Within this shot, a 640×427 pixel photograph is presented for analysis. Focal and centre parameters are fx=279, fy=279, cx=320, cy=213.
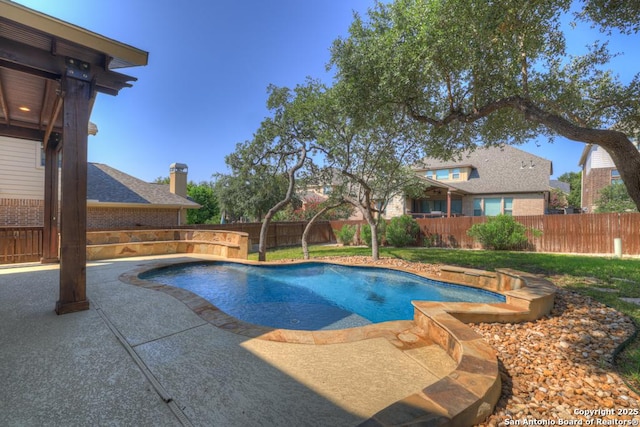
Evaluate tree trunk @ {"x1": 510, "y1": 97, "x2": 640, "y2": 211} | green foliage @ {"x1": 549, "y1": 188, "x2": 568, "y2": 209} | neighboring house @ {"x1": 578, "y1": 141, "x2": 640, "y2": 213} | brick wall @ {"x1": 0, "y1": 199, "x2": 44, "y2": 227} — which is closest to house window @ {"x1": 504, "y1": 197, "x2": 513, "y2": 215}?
neighboring house @ {"x1": 578, "y1": 141, "x2": 640, "y2": 213}

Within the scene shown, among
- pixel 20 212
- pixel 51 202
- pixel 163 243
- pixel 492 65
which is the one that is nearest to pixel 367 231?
pixel 163 243

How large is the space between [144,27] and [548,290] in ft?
42.6

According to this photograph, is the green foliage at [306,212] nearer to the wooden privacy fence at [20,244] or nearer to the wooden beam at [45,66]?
the wooden privacy fence at [20,244]

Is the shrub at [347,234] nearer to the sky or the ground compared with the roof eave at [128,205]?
nearer to the ground

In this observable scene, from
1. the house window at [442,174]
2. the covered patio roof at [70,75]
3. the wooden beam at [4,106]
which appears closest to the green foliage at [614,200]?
the house window at [442,174]

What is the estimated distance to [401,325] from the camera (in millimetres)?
4215

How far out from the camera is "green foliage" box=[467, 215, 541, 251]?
13.7 metres

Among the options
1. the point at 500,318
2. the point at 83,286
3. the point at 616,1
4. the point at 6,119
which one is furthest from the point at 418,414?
the point at 6,119

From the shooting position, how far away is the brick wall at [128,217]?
13845mm

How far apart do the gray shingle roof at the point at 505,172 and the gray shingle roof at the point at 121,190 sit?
18.5m

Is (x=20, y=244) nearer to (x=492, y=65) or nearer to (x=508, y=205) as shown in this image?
(x=492, y=65)

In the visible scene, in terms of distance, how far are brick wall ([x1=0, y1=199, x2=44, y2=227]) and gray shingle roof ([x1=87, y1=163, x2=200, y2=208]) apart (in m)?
3.36

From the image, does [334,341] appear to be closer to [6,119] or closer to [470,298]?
[470,298]

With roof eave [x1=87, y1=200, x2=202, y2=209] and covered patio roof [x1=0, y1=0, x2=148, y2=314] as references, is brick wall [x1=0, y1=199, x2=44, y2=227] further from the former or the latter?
covered patio roof [x1=0, y1=0, x2=148, y2=314]
